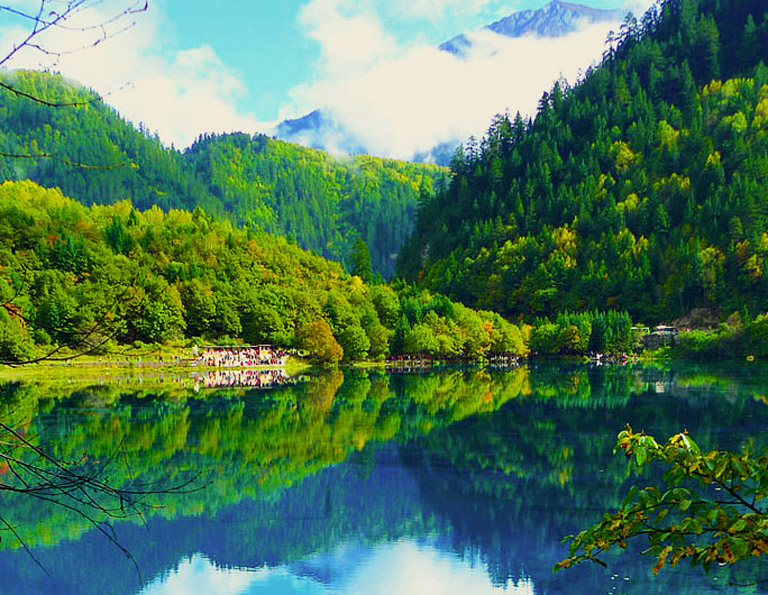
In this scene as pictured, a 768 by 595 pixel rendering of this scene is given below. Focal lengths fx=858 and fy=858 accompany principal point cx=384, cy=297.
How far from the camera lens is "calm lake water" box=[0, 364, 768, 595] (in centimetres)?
2841

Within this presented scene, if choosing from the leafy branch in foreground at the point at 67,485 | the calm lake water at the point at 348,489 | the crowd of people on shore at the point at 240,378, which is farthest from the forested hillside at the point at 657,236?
the leafy branch in foreground at the point at 67,485

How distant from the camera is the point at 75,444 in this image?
160 ft

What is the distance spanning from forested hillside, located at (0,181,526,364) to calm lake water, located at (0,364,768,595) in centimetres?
4679

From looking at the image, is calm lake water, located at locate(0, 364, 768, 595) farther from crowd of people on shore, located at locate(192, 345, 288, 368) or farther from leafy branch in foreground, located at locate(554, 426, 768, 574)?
crowd of people on shore, located at locate(192, 345, 288, 368)

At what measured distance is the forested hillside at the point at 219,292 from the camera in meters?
125

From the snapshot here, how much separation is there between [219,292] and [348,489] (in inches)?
3966

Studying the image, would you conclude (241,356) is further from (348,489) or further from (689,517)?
(689,517)

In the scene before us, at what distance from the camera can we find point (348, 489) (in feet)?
134

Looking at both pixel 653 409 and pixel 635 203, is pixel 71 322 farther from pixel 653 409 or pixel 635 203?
pixel 635 203

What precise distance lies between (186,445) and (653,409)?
3569cm

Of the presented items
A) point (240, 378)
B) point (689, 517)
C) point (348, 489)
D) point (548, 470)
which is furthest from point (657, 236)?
point (689, 517)

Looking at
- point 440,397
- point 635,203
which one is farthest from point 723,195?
point 440,397

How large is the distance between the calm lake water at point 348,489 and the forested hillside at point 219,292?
46791 mm

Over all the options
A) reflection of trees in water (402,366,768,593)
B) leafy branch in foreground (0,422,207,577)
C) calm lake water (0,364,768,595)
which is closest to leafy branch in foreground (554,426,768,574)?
leafy branch in foreground (0,422,207,577)
